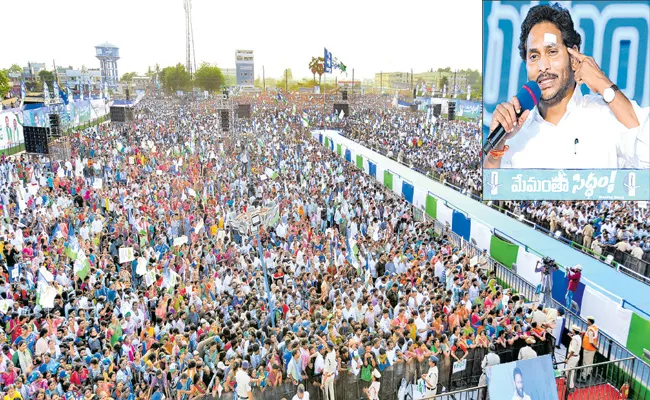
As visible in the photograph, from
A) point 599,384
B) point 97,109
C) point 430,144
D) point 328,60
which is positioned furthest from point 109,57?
point 599,384

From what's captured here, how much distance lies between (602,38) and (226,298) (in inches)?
339

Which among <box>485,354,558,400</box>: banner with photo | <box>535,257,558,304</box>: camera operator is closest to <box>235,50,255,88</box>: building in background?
<box>535,257,558,304</box>: camera operator

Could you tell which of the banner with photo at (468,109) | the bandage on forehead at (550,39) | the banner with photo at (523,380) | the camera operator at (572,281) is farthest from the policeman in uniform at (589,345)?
the banner with photo at (468,109)

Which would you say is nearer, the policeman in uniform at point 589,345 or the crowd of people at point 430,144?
the policeman in uniform at point 589,345

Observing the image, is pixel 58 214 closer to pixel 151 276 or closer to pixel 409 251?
pixel 151 276

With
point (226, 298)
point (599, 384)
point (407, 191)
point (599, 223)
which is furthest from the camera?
point (407, 191)

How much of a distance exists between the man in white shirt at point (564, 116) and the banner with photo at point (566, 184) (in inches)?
5.0

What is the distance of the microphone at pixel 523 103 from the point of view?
29.8 ft

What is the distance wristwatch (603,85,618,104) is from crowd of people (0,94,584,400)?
4128 millimetres

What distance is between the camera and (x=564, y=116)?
9.10m

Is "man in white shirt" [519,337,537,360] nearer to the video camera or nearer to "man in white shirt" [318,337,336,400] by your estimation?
"man in white shirt" [318,337,336,400]

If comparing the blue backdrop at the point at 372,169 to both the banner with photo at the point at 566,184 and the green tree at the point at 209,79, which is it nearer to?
the banner with photo at the point at 566,184

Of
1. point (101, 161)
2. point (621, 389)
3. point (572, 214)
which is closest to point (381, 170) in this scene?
point (572, 214)

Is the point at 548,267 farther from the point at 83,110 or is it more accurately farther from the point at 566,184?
the point at 83,110
